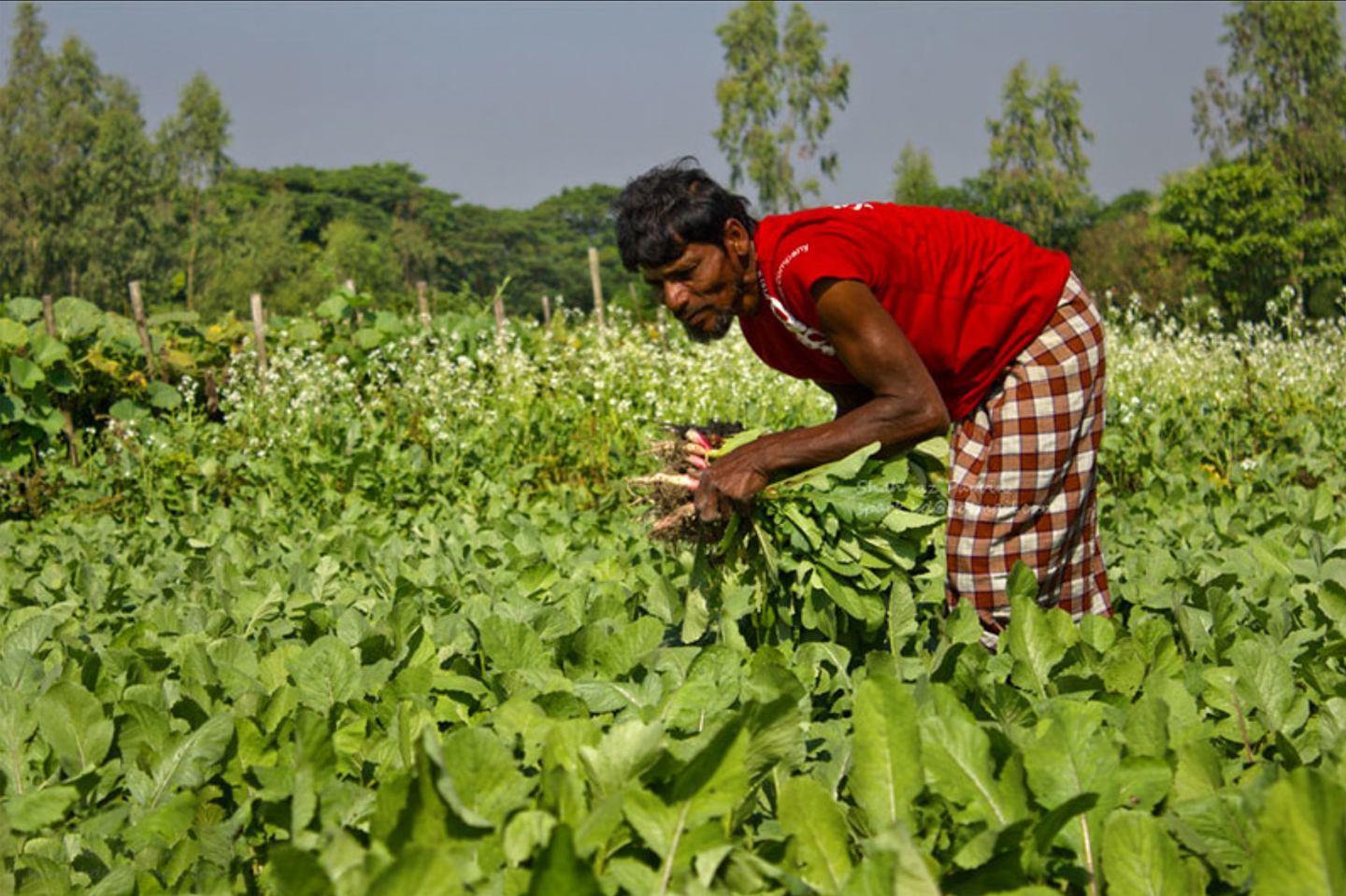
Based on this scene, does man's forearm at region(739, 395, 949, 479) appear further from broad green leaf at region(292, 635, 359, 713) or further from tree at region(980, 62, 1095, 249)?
tree at region(980, 62, 1095, 249)

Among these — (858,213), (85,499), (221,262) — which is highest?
(221,262)

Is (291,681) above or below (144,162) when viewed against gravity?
below

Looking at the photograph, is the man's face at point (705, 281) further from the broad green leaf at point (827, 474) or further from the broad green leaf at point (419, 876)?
the broad green leaf at point (419, 876)

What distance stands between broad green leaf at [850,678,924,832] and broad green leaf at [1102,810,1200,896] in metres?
0.23

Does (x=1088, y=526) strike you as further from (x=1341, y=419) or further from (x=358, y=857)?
(x=1341, y=419)

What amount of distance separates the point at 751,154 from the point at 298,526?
41739mm

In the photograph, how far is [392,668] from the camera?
2375 millimetres

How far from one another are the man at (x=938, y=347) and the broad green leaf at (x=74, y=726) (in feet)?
4.35

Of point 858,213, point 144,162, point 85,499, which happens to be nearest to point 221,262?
point 144,162

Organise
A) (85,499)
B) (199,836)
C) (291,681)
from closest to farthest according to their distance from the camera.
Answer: (199,836)
(291,681)
(85,499)

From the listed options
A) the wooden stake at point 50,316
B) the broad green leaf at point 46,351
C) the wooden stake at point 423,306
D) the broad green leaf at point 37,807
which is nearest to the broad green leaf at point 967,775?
the broad green leaf at point 37,807

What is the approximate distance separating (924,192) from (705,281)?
69.3 meters

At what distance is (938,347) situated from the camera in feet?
9.84

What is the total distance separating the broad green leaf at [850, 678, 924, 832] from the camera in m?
1.52
